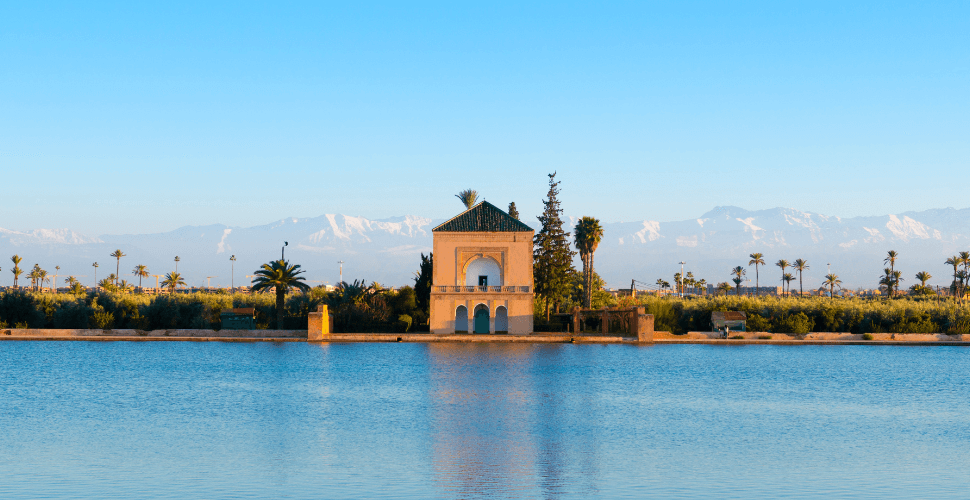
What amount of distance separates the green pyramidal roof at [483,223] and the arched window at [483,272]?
1876mm

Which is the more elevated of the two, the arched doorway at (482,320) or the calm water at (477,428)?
the arched doorway at (482,320)

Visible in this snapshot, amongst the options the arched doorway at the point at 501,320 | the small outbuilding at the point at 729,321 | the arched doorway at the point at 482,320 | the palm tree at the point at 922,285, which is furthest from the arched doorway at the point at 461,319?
the palm tree at the point at 922,285

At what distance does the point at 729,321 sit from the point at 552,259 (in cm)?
1215

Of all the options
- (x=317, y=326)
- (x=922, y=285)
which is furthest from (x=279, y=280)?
(x=922, y=285)

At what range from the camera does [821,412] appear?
66.3ft

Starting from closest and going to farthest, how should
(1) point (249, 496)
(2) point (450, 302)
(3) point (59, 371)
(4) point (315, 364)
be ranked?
(1) point (249, 496), (3) point (59, 371), (4) point (315, 364), (2) point (450, 302)

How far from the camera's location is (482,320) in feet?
154

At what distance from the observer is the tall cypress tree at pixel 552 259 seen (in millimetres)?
53406

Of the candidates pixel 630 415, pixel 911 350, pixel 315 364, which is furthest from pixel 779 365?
pixel 315 364

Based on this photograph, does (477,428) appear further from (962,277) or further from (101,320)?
(962,277)

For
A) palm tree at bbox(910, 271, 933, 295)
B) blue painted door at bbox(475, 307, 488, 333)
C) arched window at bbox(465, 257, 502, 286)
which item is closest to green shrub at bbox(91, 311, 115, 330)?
arched window at bbox(465, 257, 502, 286)

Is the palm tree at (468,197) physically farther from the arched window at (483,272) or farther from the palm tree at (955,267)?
the palm tree at (955,267)

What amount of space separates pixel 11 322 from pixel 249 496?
42500 mm

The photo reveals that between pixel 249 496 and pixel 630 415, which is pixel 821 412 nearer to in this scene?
pixel 630 415
